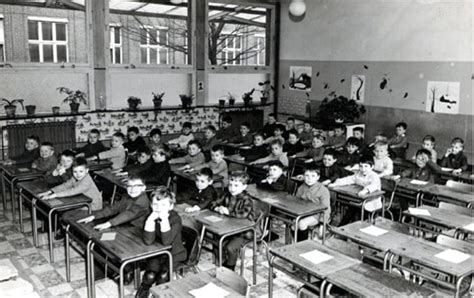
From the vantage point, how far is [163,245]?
4023mm

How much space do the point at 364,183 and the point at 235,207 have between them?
A: 1972 millimetres

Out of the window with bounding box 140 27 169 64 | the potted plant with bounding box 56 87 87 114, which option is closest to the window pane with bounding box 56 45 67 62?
the potted plant with bounding box 56 87 87 114

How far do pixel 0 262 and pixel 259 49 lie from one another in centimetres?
895

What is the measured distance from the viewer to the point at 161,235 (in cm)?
406

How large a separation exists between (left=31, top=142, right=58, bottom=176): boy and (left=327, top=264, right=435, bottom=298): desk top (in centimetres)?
474

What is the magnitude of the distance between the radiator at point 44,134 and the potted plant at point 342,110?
5.35 m

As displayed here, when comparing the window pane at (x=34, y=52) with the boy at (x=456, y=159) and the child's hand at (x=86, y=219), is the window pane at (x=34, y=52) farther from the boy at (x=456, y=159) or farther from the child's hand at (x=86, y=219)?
the boy at (x=456, y=159)

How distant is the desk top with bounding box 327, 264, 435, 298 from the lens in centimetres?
Result: 321

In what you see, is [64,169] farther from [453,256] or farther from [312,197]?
[453,256]

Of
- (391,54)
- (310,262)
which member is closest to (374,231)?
(310,262)

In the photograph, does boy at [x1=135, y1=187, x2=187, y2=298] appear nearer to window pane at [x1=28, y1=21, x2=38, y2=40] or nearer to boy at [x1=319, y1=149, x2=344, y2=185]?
boy at [x1=319, y1=149, x2=344, y2=185]

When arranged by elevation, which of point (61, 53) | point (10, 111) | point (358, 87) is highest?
point (61, 53)

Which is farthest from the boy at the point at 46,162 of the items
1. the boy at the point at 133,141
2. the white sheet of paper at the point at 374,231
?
the white sheet of paper at the point at 374,231

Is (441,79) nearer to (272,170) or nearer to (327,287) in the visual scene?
(272,170)
